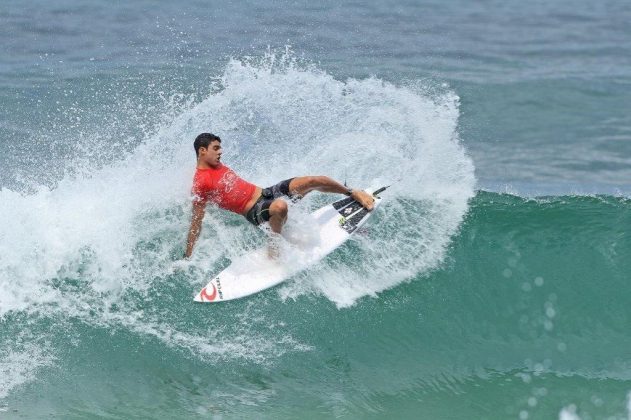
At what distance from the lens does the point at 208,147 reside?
8.50m

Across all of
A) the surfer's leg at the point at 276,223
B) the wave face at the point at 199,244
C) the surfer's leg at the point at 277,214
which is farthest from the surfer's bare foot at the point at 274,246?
the wave face at the point at 199,244

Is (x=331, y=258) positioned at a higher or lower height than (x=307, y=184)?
lower

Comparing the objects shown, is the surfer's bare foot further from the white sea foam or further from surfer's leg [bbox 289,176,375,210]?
the white sea foam

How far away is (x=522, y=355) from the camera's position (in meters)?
8.16

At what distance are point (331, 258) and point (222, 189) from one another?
1.39 meters

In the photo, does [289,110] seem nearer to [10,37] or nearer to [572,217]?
[572,217]

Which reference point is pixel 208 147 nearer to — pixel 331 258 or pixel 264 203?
pixel 264 203

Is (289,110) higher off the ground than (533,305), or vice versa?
(289,110)

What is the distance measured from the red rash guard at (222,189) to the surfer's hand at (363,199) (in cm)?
108

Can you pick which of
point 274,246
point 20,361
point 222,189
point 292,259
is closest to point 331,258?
point 292,259

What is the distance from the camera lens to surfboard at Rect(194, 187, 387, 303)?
8.65 m

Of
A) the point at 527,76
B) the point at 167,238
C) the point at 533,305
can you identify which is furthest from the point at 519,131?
the point at 167,238

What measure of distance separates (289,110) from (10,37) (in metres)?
9.68

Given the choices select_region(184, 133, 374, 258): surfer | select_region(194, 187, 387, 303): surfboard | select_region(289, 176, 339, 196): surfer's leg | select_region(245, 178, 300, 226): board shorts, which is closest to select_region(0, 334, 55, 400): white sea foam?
select_region(194, 187, 387, 303): surfboard
